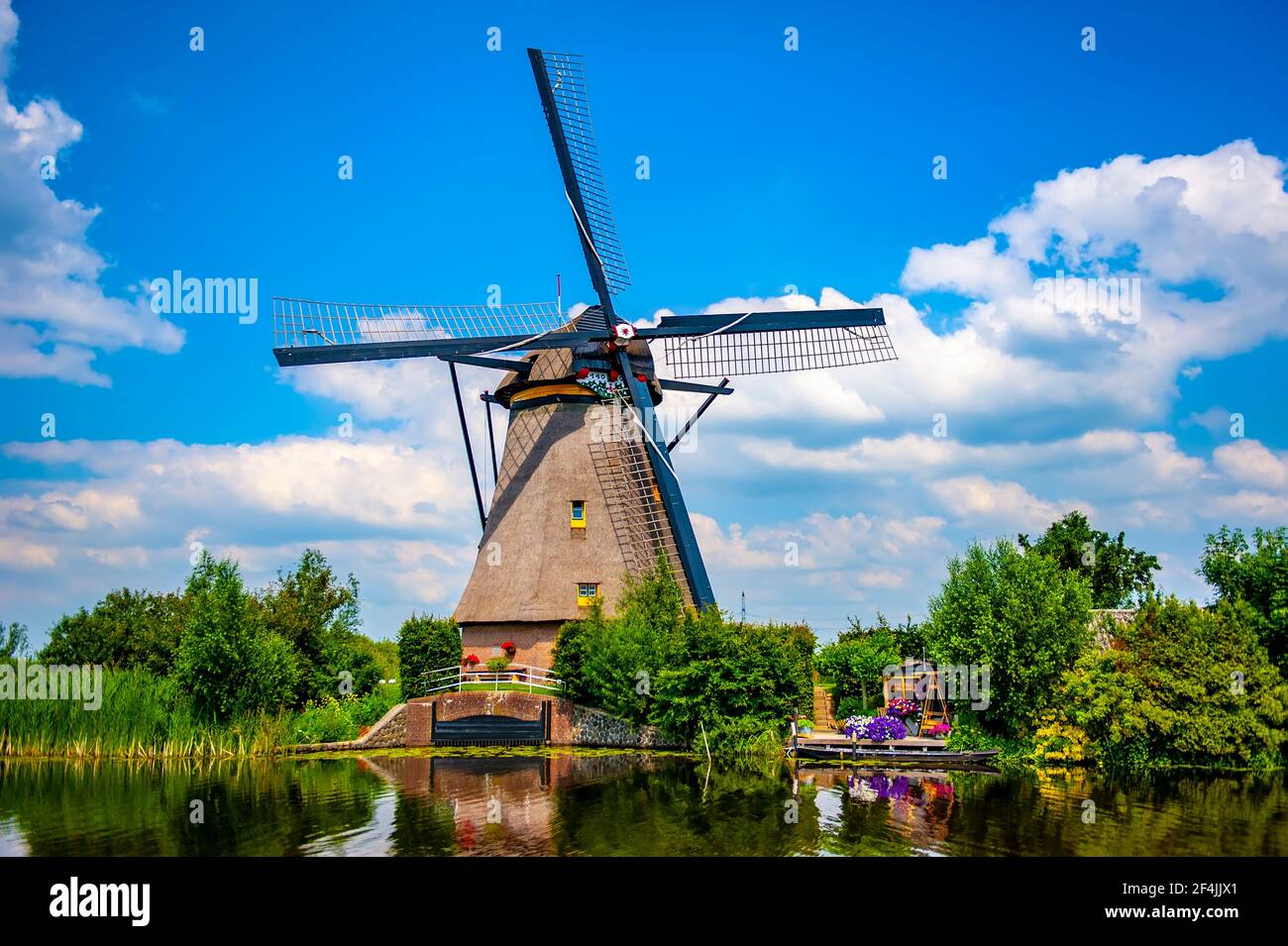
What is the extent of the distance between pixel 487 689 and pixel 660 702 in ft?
23.8

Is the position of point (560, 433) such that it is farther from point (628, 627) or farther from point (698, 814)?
point (698, 814)

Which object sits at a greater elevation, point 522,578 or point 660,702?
point 522,578

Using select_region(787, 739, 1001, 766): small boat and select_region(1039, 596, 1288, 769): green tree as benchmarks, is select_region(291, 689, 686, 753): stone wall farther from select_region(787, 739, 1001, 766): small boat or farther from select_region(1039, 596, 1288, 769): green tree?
select_region(1039, 596, 1288, 769): green tree

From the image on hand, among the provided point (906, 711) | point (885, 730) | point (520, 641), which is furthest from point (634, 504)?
point (885, 730)

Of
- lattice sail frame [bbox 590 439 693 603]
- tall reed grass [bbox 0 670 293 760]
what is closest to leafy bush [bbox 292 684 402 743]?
tall reed grass [bbox 0 670 293 760]

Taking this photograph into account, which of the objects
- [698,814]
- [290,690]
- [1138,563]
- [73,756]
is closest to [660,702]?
[698,814]

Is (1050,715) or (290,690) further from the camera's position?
(290,690)

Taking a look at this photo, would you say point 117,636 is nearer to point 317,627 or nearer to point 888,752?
point 317,627

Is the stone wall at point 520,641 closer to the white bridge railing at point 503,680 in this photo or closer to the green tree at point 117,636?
the white bridge railing at point 503,680

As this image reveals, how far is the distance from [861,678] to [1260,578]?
13.7m

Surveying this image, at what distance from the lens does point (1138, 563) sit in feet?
165

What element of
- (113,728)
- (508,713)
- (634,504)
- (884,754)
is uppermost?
(634,504)

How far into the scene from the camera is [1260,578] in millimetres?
28734

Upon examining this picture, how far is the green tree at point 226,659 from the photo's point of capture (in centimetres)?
3189
